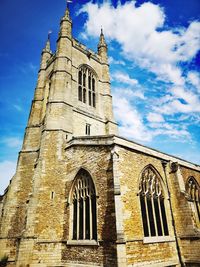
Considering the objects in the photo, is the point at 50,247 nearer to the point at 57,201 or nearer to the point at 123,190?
the point at 57,201

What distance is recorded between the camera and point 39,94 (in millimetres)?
20344

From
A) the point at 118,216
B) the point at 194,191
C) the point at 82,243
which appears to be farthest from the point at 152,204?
the point at 194,191

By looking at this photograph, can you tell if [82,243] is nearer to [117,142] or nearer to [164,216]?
[164,216]

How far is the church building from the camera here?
31.6 ft

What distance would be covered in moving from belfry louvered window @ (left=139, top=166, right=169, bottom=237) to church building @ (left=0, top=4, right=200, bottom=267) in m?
0.05

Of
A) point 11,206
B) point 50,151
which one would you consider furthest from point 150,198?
point 11,206

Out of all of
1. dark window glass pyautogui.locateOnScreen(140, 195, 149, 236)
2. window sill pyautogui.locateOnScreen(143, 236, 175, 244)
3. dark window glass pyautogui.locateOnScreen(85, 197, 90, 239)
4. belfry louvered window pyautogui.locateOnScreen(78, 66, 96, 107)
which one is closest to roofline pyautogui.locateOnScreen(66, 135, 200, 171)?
dark window glass pyautogui.locateOnScreen(140, 195, 149, 236)

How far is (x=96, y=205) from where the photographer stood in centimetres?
1039

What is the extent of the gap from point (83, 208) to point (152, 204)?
165 inches

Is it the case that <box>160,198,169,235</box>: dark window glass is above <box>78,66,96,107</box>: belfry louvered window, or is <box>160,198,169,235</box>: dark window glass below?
below

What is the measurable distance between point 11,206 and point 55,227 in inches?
197

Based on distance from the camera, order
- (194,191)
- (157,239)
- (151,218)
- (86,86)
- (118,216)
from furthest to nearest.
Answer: (86,86) → (194,191) → (151,218) → (157,239) → (118,216)

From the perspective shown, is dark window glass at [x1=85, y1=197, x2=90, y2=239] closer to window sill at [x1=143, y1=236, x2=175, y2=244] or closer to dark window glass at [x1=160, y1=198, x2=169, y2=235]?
window sill at [x1=143, y1=236, x2=175, y2=244]

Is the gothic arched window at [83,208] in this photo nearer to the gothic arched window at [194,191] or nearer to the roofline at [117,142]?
the roofline at [117,142]
